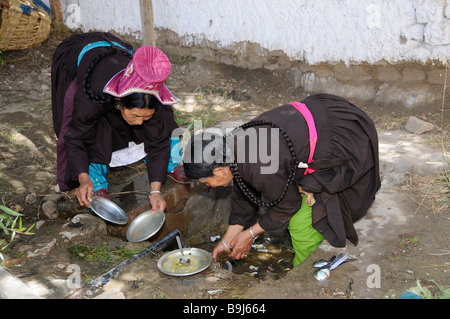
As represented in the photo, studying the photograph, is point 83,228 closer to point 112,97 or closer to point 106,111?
point 106,111

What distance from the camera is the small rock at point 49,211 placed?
3.20m

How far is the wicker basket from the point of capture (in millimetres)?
5383

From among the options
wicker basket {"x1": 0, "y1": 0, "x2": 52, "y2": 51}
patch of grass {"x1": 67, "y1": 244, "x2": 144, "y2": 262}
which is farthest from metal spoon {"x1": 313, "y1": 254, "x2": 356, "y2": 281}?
wicker basket {"x1": 0, "y1": 0, "x2": 52, "y2": 51}

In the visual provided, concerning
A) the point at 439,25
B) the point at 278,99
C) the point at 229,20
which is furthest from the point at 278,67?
the point at 439,25

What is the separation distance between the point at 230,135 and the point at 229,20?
3146 mm

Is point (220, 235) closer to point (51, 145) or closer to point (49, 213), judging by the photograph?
point (49, 213)

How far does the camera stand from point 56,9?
22.1 ft

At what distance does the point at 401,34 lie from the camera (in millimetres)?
4000

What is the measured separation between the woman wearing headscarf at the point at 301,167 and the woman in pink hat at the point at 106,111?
59cm

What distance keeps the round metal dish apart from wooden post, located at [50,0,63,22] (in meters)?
5.52

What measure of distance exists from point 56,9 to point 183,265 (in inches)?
225

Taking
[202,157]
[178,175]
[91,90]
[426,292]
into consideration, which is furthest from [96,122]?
[426,292]

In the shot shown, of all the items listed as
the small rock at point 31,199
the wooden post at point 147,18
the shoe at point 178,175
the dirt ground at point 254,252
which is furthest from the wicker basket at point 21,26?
the shoe at point 178,175

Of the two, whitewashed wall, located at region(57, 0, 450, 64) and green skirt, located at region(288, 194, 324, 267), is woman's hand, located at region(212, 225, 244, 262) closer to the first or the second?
green skirt, located at region(288, 194, 324, 267)
